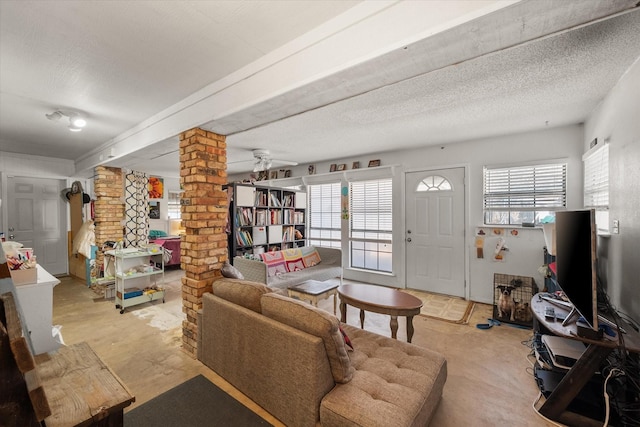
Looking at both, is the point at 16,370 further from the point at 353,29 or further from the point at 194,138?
the point at 194,138

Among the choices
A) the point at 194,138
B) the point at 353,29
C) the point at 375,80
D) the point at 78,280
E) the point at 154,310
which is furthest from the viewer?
the point at 78,280

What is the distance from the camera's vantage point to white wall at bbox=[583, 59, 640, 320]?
1.83 metres

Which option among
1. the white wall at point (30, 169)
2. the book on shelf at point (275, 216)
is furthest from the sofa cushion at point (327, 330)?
the white wall at point (30, 169)

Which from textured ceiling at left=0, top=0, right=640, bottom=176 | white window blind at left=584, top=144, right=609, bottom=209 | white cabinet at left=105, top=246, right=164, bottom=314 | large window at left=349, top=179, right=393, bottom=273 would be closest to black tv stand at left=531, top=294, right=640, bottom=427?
white window blind at left=584, top=144, right=609, bottom=209

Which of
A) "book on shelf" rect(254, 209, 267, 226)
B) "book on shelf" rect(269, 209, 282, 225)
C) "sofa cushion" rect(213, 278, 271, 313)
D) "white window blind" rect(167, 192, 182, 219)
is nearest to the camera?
"sofa cushion" rect(213, 278, 271, 313)

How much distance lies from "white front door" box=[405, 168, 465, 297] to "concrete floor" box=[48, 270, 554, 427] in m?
0.68

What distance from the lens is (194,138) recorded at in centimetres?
258

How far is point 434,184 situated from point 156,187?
707cm

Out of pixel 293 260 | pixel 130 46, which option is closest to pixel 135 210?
pixel 293 260

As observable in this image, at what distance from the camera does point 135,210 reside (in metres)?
6.21

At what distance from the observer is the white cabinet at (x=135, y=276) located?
3.73m

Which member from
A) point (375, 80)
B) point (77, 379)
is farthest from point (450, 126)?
point (77, 379)

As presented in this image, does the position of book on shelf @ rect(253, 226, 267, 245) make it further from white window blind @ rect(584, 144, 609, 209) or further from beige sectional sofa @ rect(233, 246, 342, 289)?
white window blind @ rect(584, 144, 609, 209)

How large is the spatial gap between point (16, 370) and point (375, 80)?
6.16ft
